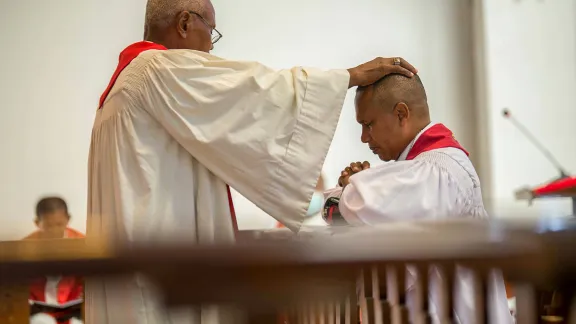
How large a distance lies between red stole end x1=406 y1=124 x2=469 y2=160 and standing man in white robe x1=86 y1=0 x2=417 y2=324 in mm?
394

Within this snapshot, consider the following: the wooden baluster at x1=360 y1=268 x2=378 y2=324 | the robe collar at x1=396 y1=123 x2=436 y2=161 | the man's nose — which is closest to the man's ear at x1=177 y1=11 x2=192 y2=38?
the man's nose

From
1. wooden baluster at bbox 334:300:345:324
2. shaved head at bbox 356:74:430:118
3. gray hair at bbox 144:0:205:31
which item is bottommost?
wooden baluster at bbox 334:300:345:324

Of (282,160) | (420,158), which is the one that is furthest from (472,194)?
(282,160)

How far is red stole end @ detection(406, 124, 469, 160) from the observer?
9.23 feet

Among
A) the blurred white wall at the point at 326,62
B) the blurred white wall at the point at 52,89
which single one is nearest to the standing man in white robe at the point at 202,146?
the blurred white wall at the point at 326,62

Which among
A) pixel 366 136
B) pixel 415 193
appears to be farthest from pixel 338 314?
pixel 366 136

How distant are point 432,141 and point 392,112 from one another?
0.62 ft

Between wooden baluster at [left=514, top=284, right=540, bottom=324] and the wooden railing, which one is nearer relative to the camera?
the wooden railing

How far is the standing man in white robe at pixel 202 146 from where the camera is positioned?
2525 millimetres

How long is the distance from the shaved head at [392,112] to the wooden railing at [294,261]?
1752 millimetres

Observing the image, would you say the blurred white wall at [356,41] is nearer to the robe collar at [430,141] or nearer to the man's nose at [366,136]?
the man's nose at [366,136]

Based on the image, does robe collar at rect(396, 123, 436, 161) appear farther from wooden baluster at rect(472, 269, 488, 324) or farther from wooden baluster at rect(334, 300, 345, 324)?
wooden baluster at rect(472, 269, 488, 324)

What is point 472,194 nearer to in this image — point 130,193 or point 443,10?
point 130,193

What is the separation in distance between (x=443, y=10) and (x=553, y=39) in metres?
1.20
